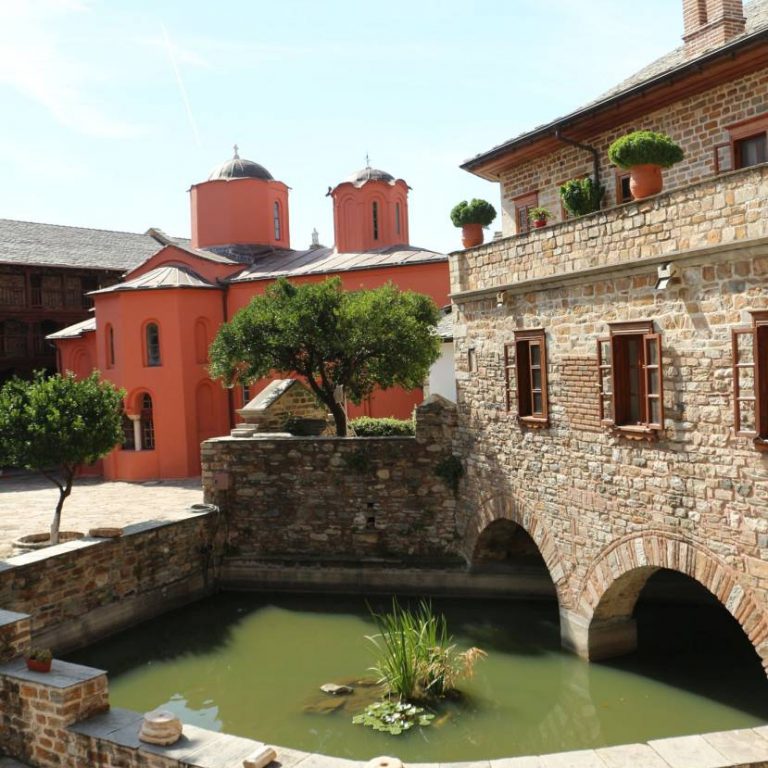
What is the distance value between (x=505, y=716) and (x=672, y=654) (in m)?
2.94

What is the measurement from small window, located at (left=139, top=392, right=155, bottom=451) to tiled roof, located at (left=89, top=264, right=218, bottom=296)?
3.45 meters

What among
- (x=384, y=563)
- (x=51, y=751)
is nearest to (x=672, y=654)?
(x=384, y=563)

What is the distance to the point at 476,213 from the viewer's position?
44.1 ft

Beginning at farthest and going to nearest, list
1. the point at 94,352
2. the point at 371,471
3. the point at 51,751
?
1. the point at 94,352
2. the point at 371,471
3. the point at 51,751

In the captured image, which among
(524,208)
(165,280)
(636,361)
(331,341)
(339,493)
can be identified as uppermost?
(165,280)

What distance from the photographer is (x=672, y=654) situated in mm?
11469

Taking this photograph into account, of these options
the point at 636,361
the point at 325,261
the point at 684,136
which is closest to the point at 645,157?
the point at 636,361

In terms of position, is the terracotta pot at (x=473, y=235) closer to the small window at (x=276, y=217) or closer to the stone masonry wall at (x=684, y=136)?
the stone masonry wall at (x=684, y=136)

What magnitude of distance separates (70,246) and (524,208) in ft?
81.8

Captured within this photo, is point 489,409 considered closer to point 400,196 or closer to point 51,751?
point 51,751

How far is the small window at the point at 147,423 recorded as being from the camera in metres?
26.2

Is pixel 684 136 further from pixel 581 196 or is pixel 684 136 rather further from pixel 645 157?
pixel 645 157

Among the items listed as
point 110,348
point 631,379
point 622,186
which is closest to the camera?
point 631,379

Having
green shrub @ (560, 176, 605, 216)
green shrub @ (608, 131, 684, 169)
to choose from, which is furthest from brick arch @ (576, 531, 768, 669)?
green shrub @ (560, 176, 605, 216)
